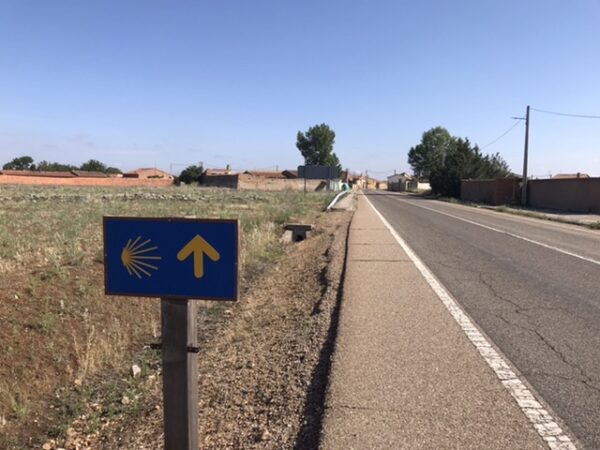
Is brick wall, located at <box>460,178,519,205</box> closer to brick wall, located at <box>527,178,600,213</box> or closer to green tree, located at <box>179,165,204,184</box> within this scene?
brick wall, located at <box>527,178,600,213</box>

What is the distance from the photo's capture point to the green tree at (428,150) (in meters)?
140

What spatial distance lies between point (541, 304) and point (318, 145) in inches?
5492

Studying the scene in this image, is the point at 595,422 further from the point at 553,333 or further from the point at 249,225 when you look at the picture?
the point at 249,225

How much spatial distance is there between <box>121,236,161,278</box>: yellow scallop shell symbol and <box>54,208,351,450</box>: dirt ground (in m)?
1.47

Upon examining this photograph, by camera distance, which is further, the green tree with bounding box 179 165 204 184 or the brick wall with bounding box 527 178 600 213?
the green tree with bounding box 179 165 204 184

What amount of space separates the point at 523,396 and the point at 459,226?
17.0 metres

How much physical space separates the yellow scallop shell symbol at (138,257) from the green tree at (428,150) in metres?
138

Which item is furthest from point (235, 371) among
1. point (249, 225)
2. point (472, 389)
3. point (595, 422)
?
point (249, 225)

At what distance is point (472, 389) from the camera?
409cm

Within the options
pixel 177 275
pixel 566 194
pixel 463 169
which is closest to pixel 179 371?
pixel 177 275

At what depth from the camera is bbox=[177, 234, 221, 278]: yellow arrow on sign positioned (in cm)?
271

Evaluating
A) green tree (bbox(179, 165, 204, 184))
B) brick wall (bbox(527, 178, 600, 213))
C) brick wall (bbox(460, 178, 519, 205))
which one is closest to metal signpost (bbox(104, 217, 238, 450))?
brick wall (bbox(527, 178, 600, 213))

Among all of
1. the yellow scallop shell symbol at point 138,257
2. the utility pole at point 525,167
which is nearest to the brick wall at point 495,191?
the utility pole at point 525,167

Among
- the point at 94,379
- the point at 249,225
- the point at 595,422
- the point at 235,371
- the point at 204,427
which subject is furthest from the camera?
the point at 249,225
